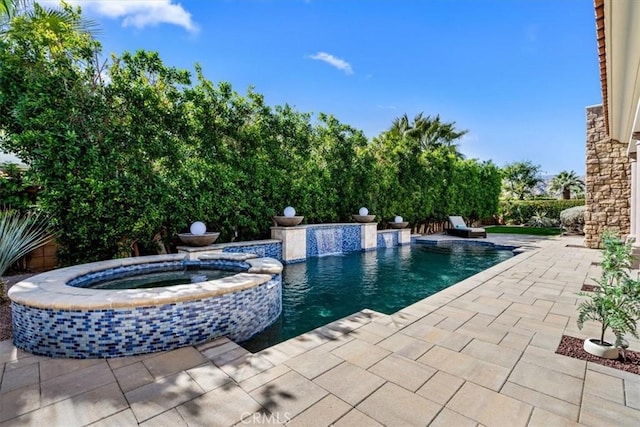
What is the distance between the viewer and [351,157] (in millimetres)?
14219

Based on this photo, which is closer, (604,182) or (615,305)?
(615,305)

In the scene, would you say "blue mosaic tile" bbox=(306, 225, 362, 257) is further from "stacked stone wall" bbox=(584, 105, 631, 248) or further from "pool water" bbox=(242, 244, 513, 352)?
"stacked stone wall" bbox=(584, 105, 631, 248)

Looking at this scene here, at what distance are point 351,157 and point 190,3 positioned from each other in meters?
8.22

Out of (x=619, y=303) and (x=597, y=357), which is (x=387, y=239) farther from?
(x=619, y=303)

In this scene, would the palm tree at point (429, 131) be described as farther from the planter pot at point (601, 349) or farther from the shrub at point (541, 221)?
the planter pot at point (601, 349)

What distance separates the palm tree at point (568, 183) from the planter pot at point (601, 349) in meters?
37.1

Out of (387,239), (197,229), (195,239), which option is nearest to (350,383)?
(195,239)

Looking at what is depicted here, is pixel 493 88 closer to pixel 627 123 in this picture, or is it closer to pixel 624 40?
pixel 627 123

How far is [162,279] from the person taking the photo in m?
6.19

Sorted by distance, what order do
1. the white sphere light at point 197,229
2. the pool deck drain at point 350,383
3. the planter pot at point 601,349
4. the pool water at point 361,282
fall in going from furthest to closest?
the white sphere light at point 197,229, the pool water at point 361,282, the planter pot at point 601,349, the pool deck drain at point 350,383

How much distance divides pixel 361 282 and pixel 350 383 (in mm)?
4842

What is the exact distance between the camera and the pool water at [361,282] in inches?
205

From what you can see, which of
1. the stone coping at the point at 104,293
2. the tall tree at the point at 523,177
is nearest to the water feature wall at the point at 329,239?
the stone coping at the point at 104,293

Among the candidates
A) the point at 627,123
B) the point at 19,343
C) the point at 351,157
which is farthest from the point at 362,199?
the point at 19,343
